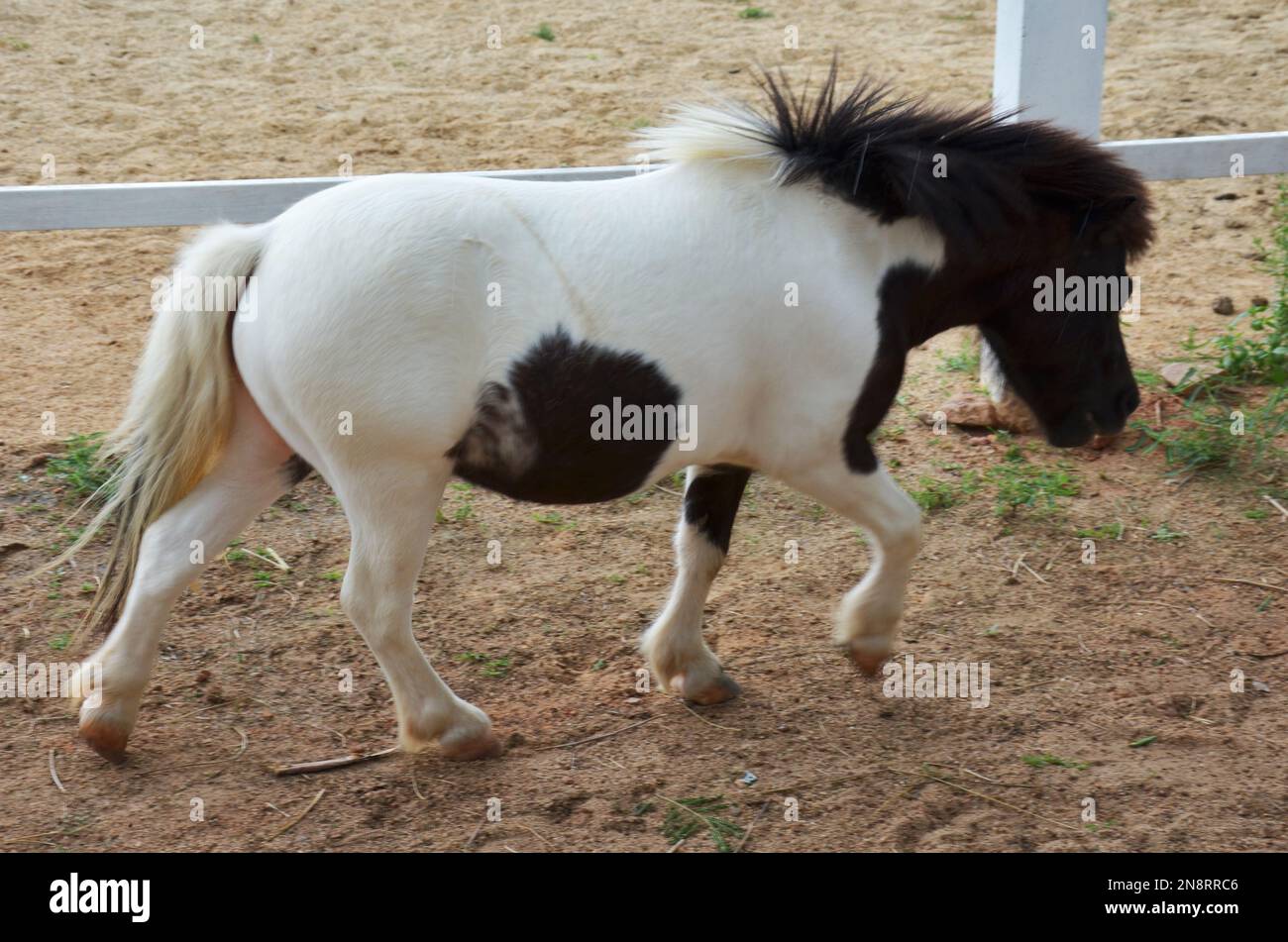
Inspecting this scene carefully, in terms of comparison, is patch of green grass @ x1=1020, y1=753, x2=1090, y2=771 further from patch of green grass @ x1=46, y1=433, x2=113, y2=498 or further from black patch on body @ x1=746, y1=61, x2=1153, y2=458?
patch of green grass @ x1=46, y1=433, x2=113, y2=498

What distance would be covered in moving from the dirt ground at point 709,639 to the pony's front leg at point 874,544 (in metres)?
0.23

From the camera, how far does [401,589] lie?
10.0 feet

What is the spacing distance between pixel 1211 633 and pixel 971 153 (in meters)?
1.82

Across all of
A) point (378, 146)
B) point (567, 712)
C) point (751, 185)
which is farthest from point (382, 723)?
point (378, 146)

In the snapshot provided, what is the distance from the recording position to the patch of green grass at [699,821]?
305 centimetres

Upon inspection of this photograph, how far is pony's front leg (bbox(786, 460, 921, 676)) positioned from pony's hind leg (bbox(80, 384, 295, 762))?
4.57 ft

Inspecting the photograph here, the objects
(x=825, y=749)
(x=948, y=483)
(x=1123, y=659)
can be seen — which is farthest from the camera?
(x=948, y=483)

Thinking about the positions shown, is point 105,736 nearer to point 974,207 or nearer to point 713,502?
point 713,502

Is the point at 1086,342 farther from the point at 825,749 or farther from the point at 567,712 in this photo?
the point at 567,712

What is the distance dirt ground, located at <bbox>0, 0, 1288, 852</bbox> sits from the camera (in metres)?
3.14

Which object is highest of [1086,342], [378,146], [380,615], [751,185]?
[378,146]

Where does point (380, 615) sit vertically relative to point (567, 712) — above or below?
above

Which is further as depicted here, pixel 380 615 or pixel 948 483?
pixel 948 483

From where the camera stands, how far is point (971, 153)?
3209 mm
